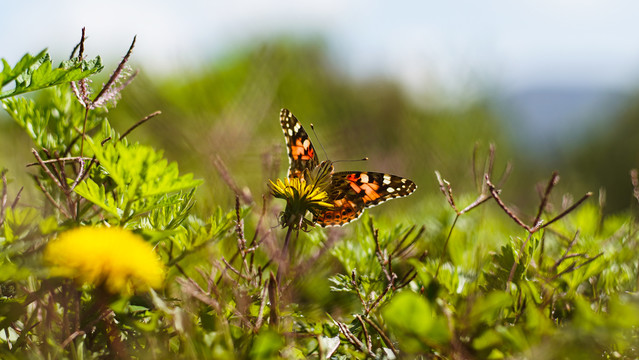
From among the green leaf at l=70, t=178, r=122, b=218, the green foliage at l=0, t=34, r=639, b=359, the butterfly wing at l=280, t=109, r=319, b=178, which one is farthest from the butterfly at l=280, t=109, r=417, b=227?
the green leaf at l=70, t=178, r=122, b=218

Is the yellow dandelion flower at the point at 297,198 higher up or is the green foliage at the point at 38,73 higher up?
the yellow dandelion flower at the point at 297,198

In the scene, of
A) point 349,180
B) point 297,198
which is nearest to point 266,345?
point 297,198

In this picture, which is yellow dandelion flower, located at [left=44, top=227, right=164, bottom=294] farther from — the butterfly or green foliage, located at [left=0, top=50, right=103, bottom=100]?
the butterfly

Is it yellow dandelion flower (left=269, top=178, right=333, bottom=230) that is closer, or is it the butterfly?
yellow dandelion flower (left=269, top=178, right=333, bottom=230)

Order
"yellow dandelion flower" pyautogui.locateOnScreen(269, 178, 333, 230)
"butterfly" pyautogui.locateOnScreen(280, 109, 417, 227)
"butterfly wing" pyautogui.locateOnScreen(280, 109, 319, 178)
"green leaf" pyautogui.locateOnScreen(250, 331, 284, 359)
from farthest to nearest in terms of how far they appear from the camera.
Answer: "butterfly wing" pyautogui.locateOnScreen(280, 109, 319, 178) < "butterfly" pyautogui.locateOnScreen(280, 109, 417, 227) < "yellow dandelion flower" pyautogui.locateOnScreen(269, 178, 333, 230) < "green leaf" pyautogui.locateOnScreen(250, 331, 284, 359)

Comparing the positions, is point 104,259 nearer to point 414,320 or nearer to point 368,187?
point 414,320

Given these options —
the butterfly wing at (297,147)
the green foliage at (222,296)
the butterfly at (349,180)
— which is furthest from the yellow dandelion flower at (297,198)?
the butterfly wing at (297,147)

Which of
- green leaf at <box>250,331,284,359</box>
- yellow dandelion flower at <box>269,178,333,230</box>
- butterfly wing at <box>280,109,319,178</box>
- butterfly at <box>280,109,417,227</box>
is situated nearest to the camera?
green leaf at <box>250,331,284,359</box>

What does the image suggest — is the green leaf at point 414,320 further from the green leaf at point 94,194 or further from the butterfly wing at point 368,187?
the butterfly wing at point 368,187
